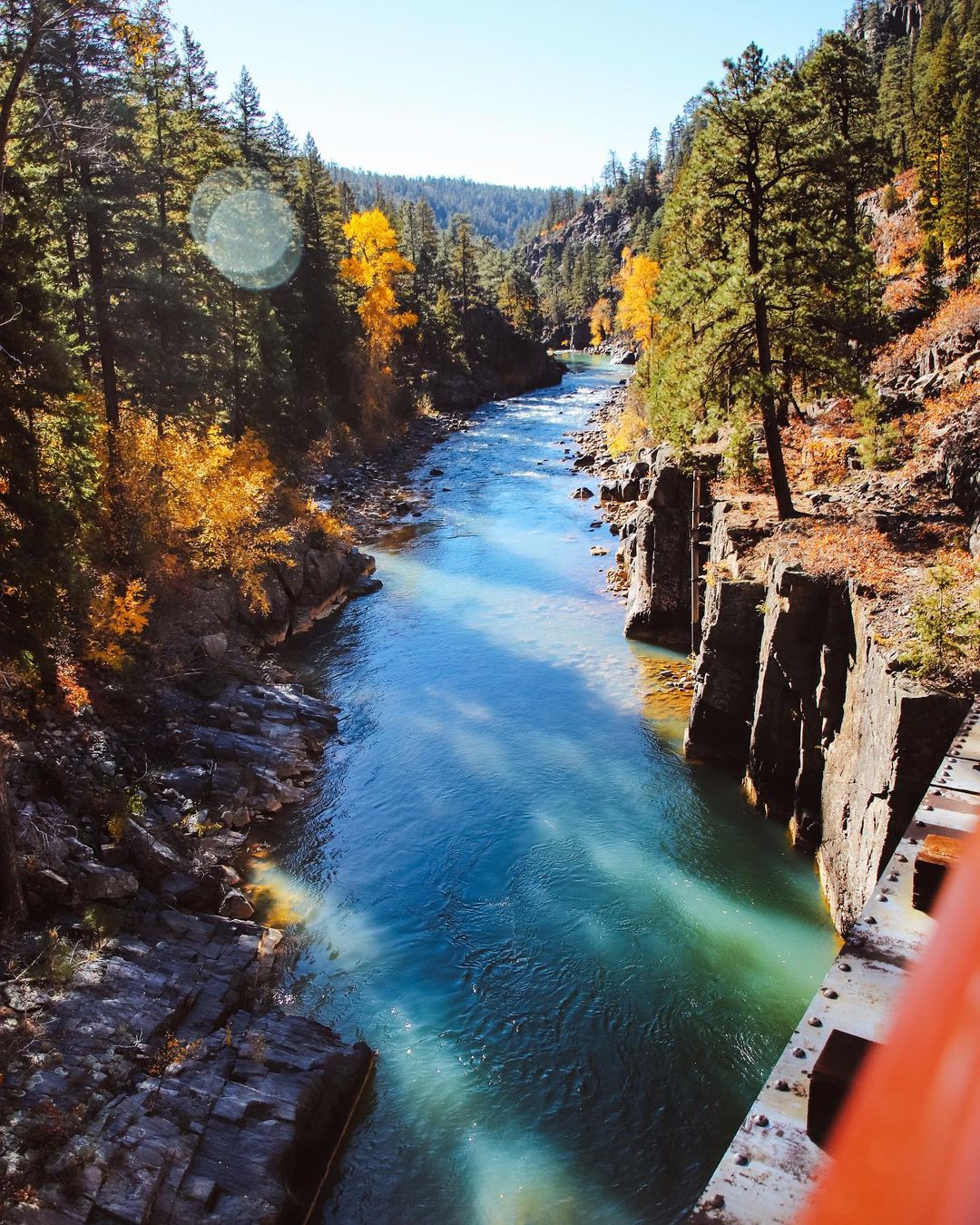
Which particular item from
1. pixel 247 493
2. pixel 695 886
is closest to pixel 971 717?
pixel 695 886

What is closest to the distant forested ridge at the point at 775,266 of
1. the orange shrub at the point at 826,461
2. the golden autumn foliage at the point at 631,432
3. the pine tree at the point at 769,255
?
the pine tree at the point at 769,255

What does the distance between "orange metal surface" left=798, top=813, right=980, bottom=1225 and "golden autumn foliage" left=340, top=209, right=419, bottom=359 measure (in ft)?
177

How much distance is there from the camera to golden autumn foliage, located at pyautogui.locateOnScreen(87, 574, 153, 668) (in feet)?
56.4

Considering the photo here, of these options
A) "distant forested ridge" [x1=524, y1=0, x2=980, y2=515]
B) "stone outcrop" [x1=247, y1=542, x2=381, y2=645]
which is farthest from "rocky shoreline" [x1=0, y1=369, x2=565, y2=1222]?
"distant forested ridge" [x1=524, y1=0, x2=980, y2=515]

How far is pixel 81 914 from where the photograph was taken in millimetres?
11383

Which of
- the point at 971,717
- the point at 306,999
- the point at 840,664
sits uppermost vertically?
the point at 971,717

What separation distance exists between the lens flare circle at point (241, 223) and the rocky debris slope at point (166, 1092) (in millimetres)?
27419

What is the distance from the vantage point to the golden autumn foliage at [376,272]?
177 ft

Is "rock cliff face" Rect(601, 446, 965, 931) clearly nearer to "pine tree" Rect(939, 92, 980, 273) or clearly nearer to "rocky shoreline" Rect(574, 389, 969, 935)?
"rocky shoreline" Rect(574, 389, 969, 935)

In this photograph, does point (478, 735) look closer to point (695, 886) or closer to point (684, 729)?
point (684, 729)

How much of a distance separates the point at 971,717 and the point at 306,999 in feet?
33.1

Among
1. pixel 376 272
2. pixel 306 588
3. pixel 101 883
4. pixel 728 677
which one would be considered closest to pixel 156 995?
pixel 101 883

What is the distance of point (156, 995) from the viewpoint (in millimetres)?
10406

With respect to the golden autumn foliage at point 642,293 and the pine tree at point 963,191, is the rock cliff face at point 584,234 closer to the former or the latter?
the golden autumn foliage at point 642,293
